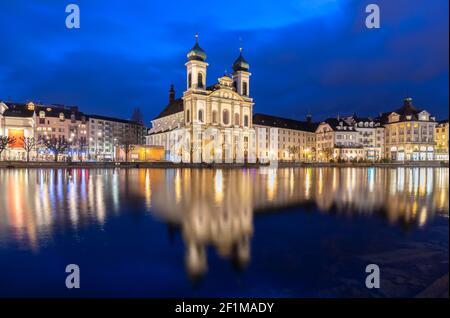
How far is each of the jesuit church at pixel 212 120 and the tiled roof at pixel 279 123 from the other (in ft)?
49.6

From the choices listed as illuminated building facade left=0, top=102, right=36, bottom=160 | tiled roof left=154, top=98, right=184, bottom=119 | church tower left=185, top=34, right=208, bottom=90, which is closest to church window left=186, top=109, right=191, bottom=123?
church tower left=185, top=34, right=208, bottom=90

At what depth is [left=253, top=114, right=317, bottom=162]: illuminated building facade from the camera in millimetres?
101000

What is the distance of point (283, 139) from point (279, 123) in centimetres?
560

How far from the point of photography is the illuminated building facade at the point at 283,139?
101000mm

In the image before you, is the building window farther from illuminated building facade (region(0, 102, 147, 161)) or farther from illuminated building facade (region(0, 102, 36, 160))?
illuminated building facade (region(0, 102, 36, 160))

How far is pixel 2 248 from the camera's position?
7492mm

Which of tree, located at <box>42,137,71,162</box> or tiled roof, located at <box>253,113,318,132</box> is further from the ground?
tiled roof, located at <box>253,113,318,132</box>

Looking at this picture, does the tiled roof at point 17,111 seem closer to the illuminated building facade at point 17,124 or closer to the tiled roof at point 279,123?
the illuminated building facade at point 17,124

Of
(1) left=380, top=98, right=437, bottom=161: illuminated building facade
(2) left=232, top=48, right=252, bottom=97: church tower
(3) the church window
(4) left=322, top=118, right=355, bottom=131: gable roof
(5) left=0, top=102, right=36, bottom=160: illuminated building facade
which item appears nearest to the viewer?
(3) the church window

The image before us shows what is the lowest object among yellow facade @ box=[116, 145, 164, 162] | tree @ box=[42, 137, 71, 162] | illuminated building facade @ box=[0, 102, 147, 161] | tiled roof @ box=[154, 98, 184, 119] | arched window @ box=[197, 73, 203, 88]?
yellow facade @ box=[116, 145, 164, 162]

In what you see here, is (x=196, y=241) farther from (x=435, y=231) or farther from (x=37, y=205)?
(x=37, y=205)

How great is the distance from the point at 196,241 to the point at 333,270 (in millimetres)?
3347

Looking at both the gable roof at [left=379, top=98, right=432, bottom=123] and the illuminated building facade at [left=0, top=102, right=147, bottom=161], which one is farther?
the gable roof at [left=379, top=98, right=432, bottom=123]
